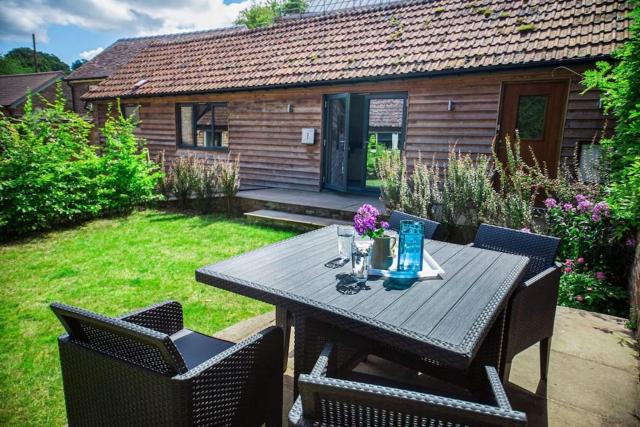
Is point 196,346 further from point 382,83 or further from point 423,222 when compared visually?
point 382,83

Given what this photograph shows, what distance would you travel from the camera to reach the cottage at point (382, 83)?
639 centimetres

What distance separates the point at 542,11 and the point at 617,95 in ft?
13.1

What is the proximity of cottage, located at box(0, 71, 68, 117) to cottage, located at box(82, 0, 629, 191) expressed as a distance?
18.6 m

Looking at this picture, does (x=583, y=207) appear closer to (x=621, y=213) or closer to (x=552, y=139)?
(x=621, y=213)

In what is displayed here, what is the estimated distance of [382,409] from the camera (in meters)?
0.98

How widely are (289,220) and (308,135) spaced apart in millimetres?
3002

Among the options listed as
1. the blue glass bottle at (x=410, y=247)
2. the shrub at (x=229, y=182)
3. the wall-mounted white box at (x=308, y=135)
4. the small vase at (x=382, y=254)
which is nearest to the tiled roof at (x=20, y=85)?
the shrub at (x=229, y=182)

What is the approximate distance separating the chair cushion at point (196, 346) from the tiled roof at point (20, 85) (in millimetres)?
31544

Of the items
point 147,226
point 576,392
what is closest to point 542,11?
point 576,392

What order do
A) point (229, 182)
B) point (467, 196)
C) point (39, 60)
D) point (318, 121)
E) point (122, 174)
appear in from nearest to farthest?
point (467, 196) → point (122, 174) → point (229, 182) → point (318, 121) → point (39, 60)

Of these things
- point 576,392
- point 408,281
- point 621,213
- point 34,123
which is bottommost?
point 576,392

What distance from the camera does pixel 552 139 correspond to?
657 centimetres

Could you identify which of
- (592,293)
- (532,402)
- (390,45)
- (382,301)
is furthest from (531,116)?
(382,301)

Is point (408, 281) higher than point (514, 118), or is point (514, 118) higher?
point (514, 118)
